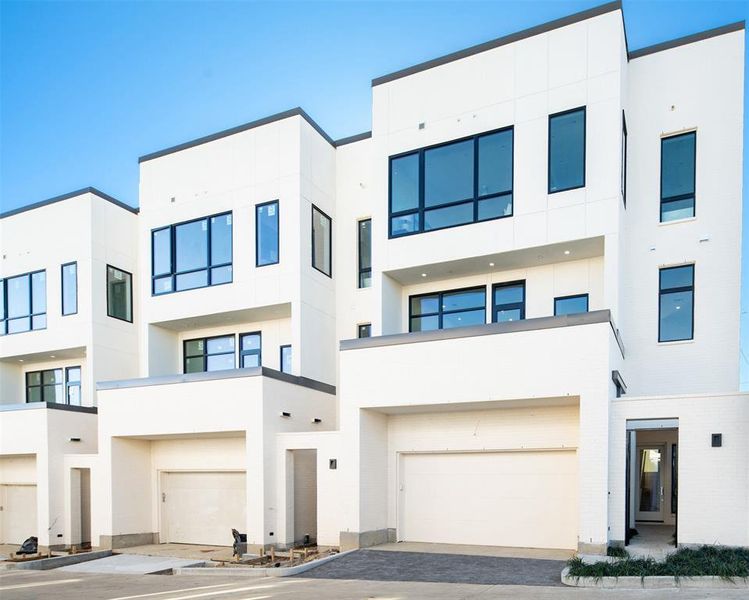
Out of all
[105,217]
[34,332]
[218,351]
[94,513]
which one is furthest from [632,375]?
[34,332]

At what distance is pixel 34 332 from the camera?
67.8 ft

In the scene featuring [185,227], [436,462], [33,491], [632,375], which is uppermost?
[185,227]

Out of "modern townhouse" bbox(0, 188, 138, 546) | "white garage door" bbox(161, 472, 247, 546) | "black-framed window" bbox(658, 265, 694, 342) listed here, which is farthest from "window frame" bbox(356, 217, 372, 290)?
"modern townhouse" bbox(0, 188, 138, 546)

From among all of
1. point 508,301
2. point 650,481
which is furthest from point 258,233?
Result: point 650,481

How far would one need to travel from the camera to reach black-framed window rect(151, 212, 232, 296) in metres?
17.7

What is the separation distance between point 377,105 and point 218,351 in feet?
29.5

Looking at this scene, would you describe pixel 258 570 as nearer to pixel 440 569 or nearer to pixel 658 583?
pixel 440 569

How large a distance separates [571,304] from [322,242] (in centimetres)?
730

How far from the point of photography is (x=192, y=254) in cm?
1820

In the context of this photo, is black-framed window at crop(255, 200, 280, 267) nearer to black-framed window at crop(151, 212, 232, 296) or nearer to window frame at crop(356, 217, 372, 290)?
black-framed window at crop(151, 212, 232, 296)

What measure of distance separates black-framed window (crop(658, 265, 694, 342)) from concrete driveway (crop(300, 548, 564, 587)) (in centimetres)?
590

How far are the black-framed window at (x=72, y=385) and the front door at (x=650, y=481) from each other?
18139 mm

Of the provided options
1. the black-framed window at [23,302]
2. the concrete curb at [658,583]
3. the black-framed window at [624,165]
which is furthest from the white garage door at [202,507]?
the black-framed window at [624,165]

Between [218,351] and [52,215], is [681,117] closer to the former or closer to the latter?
[218,351]
